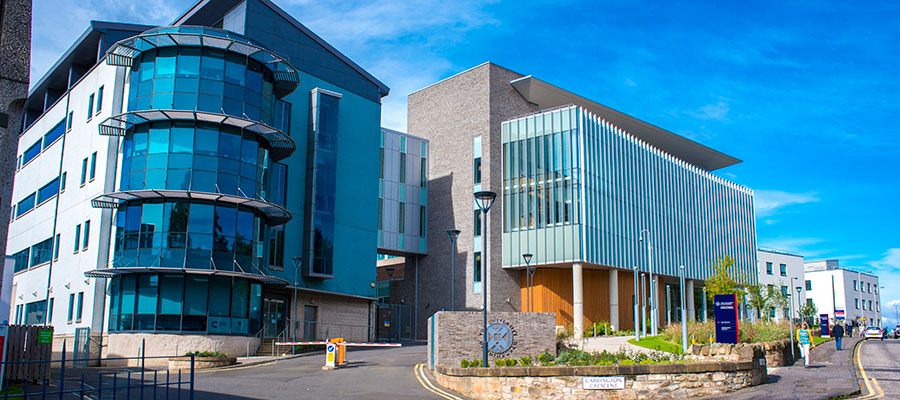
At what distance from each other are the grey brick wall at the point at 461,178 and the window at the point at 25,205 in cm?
2410

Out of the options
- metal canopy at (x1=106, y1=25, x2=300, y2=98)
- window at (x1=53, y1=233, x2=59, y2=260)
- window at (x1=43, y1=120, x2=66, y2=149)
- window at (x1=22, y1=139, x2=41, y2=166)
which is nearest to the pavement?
metal canopy at (x1=106, y1=25, x2=300, y2=98)

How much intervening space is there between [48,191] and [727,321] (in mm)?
37709

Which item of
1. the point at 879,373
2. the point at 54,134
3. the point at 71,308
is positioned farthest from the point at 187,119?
the point at 879,373

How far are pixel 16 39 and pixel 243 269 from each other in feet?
81.7

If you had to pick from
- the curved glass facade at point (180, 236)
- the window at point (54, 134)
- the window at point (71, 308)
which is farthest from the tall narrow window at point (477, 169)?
the window at point (54, 134)

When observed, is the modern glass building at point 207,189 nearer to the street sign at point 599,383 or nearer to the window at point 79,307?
the window at point 79,307

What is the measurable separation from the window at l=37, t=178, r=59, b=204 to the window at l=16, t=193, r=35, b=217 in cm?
193

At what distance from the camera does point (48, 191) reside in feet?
139

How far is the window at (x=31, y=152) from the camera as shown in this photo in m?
46.7

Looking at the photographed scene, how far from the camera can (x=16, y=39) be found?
24.8ft

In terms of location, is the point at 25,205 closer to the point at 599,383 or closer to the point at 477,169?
the point at 477,169

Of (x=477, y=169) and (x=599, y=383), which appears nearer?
(x=599, y=383)

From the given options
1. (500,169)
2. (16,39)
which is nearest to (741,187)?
(500,169)

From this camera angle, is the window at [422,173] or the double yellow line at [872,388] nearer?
the double yellow line at [872,388]
